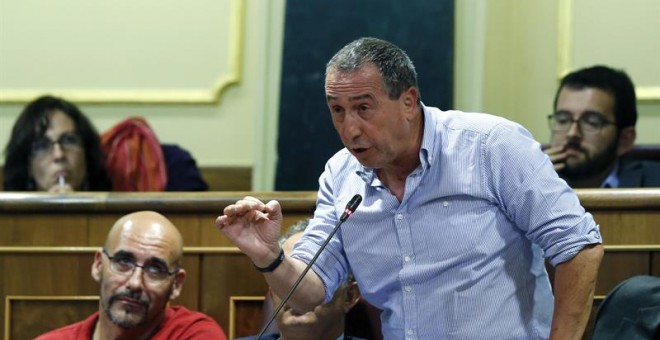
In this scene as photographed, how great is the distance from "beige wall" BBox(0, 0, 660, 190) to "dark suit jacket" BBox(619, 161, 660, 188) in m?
0.63

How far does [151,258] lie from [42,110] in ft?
2.50

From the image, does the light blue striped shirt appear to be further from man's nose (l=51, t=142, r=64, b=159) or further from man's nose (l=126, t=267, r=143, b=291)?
man's nose (l=51, t=142, r=64, b=159)

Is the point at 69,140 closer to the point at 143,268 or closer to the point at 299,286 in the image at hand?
the point at 143,268

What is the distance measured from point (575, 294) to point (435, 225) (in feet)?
0.68

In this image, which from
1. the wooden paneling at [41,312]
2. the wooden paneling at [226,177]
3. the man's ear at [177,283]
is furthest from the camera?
the wooden paneling at [226,177]

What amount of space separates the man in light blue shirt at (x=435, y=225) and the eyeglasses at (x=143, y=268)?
1.70ft

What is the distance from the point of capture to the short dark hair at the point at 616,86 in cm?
233

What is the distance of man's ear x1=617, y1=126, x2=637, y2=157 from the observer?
2336mm

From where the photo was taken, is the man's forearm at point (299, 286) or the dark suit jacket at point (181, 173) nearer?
the man's forearm at point (299, 286)

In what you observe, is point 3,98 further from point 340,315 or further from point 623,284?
point 623,284

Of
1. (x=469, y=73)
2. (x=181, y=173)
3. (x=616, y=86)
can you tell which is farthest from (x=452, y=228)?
(x=469, y=73)

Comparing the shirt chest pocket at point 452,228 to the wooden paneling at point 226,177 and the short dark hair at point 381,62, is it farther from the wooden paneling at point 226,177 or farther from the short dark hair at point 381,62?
the wooden paneling at point 226,177

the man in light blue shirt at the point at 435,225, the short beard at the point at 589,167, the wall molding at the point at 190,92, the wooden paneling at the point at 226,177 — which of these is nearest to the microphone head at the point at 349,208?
the man in light blue shirt at the point at 435,225

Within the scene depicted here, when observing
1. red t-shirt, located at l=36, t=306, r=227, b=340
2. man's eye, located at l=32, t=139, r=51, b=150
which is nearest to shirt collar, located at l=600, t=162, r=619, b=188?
red t-shirt, located at l=36, t=306, r=227, b=340
